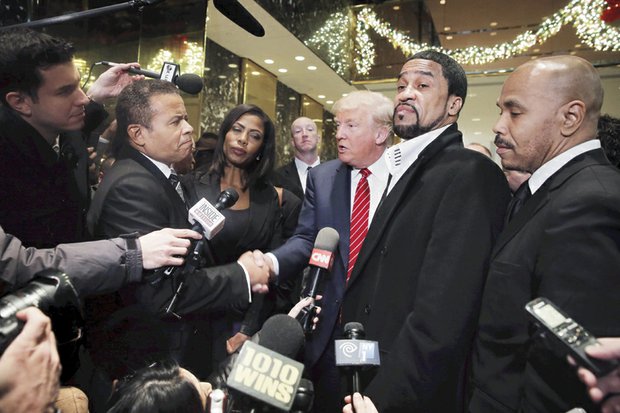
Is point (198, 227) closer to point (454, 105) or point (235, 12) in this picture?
point (235, 12)

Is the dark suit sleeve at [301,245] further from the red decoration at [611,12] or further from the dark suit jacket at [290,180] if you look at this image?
the red decoration at [611,12]

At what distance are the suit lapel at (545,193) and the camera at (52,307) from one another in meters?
1.22

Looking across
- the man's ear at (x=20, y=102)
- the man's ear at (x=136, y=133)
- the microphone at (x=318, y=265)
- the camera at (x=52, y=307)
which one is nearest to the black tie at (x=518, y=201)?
the microphone at (x=318, y=265)

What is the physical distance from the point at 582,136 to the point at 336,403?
1.57 metres

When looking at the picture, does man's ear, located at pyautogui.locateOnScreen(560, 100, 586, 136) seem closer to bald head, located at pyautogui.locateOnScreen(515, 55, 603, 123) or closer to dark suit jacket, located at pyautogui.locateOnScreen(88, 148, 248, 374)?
bald head, located at pyautogui.locateOnScreen(515, 55, 603, 123)

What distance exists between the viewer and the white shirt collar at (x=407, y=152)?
6.55ft

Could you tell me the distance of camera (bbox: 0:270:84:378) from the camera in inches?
39.8

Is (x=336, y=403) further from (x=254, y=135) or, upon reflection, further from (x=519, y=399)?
(x=254, y=135)

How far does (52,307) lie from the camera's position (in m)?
1.14

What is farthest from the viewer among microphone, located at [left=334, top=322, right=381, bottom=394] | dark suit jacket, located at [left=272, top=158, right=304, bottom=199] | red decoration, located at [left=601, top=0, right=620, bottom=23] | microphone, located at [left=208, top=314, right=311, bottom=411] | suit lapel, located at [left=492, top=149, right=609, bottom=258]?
red decoration, located at [left=601, top=0, right=620, bottom=23]

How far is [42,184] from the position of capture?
6.19 feet

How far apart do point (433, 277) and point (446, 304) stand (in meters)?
0.10

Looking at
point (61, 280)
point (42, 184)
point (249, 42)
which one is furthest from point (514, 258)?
point (249, 42)

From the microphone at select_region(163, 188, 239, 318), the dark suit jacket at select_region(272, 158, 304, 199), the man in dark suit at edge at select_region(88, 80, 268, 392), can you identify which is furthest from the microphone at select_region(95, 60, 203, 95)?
the dark suit jacket at select_region(272, 158, 304, 199)
